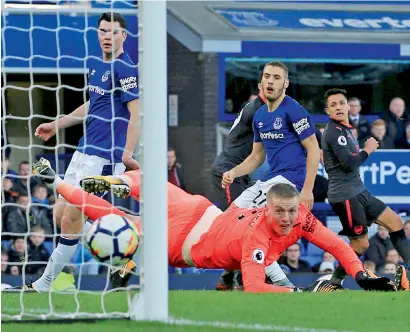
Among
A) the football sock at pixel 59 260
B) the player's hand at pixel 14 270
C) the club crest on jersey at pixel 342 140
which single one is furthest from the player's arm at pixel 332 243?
the player's hand at pixel 14 270

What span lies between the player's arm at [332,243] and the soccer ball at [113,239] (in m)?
2.30

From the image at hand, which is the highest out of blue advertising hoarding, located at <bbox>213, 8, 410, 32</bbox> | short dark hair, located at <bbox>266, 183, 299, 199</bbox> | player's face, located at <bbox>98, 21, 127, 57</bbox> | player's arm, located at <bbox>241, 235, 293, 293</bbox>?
blue advertising hoarding, located at <bbox>213, 8, 410, 32</bbox>

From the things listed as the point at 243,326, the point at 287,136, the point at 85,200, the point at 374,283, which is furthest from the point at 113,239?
the point at 287,136

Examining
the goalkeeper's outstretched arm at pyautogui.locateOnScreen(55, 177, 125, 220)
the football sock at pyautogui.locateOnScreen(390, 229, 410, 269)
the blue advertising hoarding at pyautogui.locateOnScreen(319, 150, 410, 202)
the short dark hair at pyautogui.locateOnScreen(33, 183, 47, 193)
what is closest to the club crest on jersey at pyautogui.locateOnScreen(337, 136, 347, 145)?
the football sock at pyautogui.locateOnScreen(390, 229, 410, 269)

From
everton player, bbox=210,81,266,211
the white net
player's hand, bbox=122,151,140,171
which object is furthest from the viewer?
everton player, bbox=210,81,266,211

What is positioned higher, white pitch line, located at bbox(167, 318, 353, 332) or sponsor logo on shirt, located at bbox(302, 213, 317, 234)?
sponsor logo on shirt, located at bbox(302, 213, 317, 234)

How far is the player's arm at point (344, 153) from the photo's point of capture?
9.70 meters

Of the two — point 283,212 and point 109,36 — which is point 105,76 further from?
point 283,212

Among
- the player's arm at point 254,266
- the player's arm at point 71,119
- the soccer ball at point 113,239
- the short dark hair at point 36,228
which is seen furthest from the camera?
the short dark hair at point 36,228

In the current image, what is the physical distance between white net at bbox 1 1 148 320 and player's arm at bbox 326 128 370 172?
1795mm

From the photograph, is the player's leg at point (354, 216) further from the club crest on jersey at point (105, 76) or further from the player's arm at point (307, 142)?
the club crest on jersey at point (105, 76)

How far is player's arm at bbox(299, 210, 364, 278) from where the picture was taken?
27.7 ft

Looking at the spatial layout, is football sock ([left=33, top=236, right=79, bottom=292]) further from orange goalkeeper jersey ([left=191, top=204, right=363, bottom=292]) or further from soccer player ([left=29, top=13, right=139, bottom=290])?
orange goalkeeper jersey ([left=191, top=204, right=363, bottom=292])

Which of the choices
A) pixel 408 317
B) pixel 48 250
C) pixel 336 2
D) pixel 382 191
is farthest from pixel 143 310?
pixel 336 2
